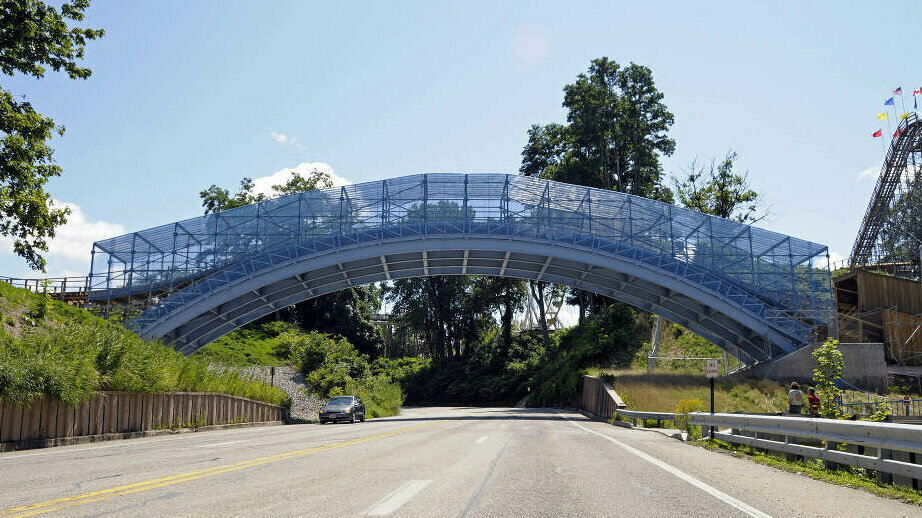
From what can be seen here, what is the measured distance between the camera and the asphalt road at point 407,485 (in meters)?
6.70

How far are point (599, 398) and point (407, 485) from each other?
A: 30.1 metres

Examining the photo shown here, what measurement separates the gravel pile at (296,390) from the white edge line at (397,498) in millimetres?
28558

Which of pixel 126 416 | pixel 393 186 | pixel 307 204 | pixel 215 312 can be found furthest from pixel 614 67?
pixel 126 416

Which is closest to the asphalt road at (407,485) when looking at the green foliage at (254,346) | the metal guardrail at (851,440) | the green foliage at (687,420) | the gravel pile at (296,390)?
the metal guardrail at (851,440)

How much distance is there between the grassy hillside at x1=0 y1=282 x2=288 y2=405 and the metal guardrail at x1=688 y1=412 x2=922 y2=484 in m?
16.0

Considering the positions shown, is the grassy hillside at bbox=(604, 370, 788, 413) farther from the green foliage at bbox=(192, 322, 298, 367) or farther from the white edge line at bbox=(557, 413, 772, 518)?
the green foliage at bbox=(192, 322, 298, 367)

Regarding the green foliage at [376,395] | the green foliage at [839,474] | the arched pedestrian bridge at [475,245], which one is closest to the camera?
the green foliage at [839,474]

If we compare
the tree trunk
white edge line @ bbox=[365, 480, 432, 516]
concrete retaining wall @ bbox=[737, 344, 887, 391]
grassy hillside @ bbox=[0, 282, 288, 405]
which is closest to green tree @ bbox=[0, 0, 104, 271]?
grassy hillside @ bbox=[0, 282, 288, 405]

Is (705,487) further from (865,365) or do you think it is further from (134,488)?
(865,365)

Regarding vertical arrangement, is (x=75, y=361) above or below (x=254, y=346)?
below

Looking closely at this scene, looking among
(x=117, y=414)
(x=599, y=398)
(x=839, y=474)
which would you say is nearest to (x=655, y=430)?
(x=839, y=474)

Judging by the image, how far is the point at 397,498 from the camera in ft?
23.8

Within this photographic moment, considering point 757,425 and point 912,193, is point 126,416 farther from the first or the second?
point 912,193

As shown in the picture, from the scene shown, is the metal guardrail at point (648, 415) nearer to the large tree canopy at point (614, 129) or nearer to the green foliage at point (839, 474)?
the green foliage at point (839, 474)
